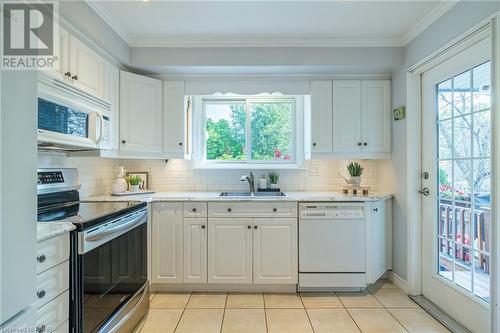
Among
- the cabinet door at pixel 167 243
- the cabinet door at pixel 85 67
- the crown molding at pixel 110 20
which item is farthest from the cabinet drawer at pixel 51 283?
the crown molding at pixel 110 20

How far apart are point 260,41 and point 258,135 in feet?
3.48

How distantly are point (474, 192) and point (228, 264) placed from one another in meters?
2.02

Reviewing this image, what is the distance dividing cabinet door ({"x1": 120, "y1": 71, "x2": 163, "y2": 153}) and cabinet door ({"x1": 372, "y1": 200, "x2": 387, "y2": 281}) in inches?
89.0

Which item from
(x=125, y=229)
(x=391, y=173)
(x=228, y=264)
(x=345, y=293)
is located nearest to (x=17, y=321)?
(x=125, y=229)

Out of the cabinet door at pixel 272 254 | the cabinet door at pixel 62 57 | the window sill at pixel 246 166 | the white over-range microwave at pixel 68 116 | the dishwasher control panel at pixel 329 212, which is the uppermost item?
the cabinet door at pixel 62 57

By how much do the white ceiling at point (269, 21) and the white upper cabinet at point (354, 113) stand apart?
1.42ft

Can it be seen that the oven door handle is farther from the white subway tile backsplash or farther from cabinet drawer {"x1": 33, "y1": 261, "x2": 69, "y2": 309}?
the white subway tile backsplash

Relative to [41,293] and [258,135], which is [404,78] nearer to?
[258,135]

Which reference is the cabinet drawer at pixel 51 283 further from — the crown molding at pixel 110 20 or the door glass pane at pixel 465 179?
the door glass pane at pixel 465 179

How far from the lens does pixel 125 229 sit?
1.92 metres

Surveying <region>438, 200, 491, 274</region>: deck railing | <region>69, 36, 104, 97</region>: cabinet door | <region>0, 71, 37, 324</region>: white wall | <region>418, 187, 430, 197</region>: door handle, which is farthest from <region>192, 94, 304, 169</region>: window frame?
<region>0, 71, 37, 324</region>: white wall

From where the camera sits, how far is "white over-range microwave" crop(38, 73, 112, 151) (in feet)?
5.15

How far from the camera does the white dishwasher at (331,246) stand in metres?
2.60

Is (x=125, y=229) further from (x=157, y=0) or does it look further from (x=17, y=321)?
(x=157, y=0)
